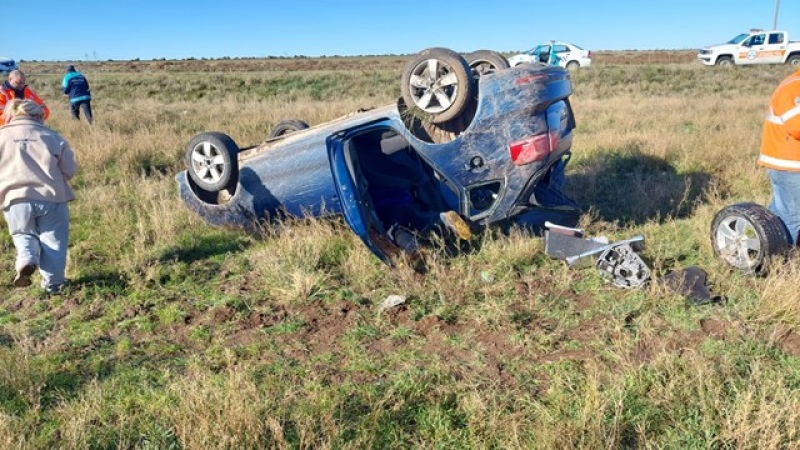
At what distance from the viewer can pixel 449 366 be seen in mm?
3484

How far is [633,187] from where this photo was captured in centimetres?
731

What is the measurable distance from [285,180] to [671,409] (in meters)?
3.63

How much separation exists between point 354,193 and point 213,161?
1619mm

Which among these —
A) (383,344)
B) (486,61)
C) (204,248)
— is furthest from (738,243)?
(204,248)

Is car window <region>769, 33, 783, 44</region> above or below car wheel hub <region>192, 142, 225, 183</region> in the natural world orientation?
above

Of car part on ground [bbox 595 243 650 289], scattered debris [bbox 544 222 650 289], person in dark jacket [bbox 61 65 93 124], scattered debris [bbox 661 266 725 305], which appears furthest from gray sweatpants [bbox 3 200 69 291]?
person in dark jacket [bbox 61 65 93 124]

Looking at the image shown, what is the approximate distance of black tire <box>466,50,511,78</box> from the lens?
5.61m

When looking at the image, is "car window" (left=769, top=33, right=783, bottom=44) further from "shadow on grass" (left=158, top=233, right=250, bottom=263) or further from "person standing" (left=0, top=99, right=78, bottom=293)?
"person standing" (left=0, top=99, right=78, bottom=293)

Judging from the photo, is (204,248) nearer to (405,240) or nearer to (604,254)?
(405,240)

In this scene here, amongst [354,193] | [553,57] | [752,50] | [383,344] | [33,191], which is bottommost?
[383,344]

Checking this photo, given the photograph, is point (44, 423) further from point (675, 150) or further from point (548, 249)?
point (675, 150)

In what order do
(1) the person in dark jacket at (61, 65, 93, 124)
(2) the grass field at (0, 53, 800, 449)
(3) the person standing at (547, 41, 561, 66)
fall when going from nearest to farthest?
1. (2) the grass field at (0, 53, 800, 449)
2. (1) the person in dark jacket at (61, 65, 93, 124)
3. (3) the person standing at (547, 41, 561, 66)

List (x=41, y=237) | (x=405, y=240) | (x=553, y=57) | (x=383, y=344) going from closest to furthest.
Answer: (x=383, y=344) < (x=41, y=237) < (x=405, y=240) < (x=553, y=57)

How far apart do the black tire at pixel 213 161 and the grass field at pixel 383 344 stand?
2.06ft
